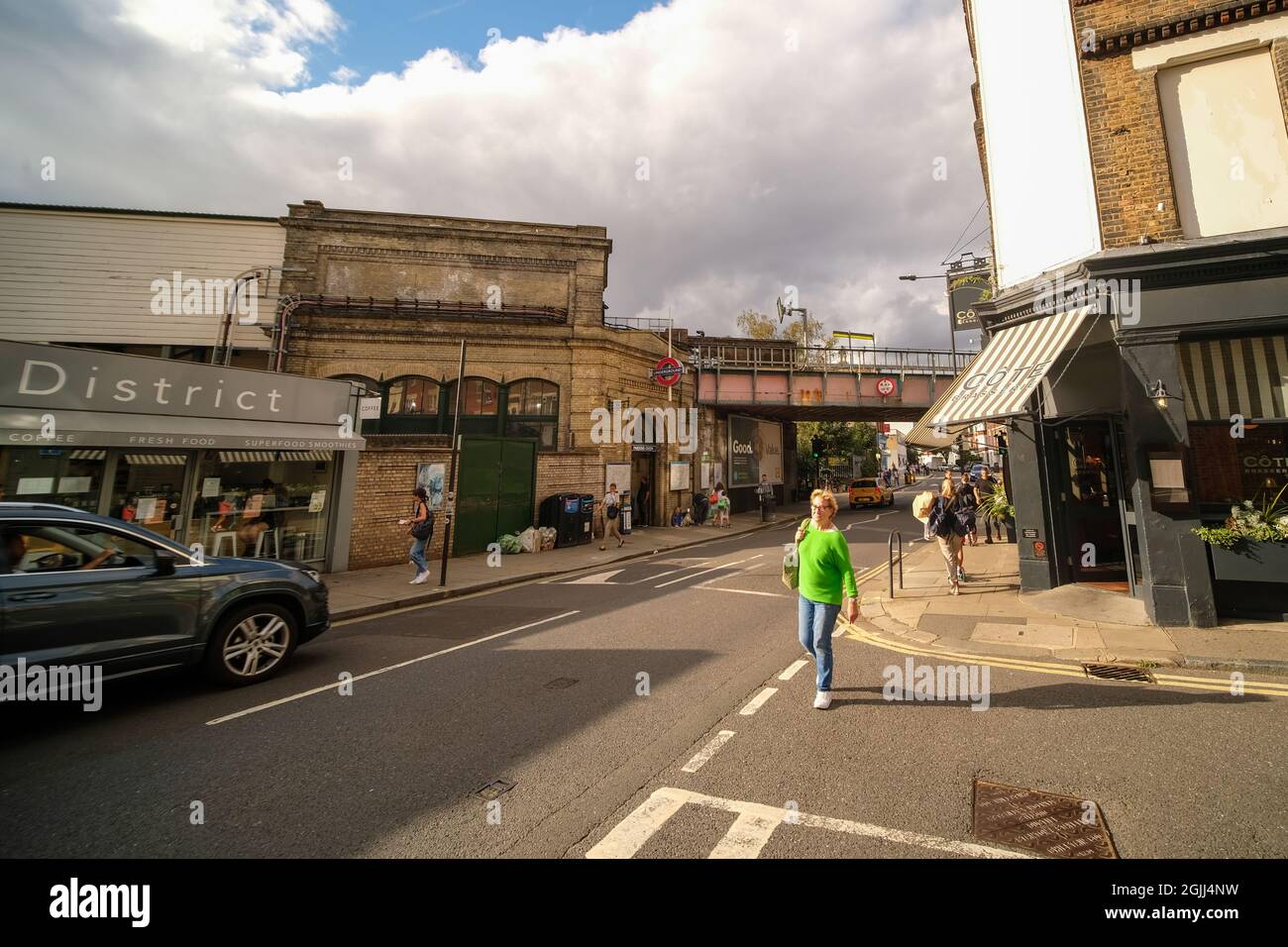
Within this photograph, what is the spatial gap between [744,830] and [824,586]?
2.37 meters

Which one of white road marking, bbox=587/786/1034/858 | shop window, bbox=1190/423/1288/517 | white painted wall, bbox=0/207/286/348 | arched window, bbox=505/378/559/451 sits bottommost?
white road marking, bbox=587/786/1034/858

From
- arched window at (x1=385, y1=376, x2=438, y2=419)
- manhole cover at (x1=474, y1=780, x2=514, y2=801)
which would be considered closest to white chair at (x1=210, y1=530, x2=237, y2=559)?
arched window at (x1=385, y1=376, x2=438, y2=419)

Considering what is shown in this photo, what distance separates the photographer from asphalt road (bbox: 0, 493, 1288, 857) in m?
2.91

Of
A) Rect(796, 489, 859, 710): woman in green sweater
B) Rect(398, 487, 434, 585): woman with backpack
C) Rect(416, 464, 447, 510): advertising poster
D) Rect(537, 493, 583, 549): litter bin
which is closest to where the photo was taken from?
Rect(796, 489, 859, 710): woman in green sweater

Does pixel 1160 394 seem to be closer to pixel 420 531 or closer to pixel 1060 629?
pixel 1060 629

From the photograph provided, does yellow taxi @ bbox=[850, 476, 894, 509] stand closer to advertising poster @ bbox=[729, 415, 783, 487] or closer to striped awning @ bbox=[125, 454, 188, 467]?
advertising poster @ bbox=[729, 415, 783, 487]

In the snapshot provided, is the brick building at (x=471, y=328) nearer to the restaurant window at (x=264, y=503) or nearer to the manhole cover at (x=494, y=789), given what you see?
the restaurant window at (x=264, y=503)

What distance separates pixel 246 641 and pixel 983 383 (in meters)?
10.5

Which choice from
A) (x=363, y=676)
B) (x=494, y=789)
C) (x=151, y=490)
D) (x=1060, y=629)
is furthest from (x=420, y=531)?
(x=1060, y=629)

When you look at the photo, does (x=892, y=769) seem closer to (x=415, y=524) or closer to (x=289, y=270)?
(x=415, y=524)

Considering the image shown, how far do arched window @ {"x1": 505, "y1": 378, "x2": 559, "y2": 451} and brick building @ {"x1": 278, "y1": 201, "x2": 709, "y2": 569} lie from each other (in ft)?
0.12

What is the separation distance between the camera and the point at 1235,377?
282 inches

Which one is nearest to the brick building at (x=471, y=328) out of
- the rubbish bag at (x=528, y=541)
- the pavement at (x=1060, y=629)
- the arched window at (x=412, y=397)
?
the arched window at (x=412, y=397)

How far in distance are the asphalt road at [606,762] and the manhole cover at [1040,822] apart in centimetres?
8
